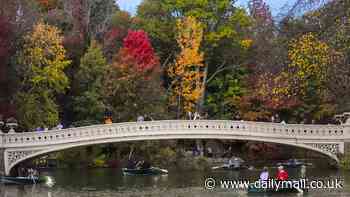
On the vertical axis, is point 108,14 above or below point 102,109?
above

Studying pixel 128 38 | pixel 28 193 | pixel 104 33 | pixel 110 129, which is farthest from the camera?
pixel 104 33

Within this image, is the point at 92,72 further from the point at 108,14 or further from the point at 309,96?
the point at 309,96

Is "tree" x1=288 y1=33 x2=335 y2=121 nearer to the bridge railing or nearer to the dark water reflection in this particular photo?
the dark water reflection

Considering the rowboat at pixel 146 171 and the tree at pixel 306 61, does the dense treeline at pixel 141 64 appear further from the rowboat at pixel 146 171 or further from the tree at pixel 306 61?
the tree at pixel 306 61

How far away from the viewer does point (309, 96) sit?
5312cm

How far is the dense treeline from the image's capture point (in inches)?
1884

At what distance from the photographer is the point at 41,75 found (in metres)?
48.4


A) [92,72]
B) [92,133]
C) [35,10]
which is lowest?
[92,133]

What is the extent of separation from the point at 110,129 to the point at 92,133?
94 centimetres

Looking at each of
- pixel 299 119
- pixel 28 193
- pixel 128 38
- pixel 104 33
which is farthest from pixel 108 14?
pixel 28 193

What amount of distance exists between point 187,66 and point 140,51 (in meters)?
4.26

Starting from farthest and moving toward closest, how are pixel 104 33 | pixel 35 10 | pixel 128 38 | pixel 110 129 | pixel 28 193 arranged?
pixel 104 33
pixel 128 38
pixel 35 10
pixel 110 129
pixel 28 193

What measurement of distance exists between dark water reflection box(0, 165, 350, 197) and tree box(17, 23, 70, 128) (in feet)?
11.7

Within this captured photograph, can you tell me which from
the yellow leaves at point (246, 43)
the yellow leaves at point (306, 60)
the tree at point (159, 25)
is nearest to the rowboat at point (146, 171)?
the yellow leaves at point (246, 43)
